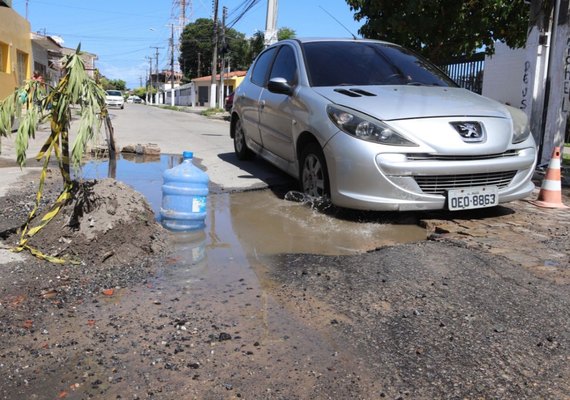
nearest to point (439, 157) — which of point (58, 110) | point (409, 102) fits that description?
point (409, 102)

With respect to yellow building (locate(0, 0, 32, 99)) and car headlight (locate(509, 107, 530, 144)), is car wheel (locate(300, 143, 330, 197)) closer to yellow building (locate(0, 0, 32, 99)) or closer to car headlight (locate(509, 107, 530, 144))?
car headlight (locate(509, 107, 530, 144))

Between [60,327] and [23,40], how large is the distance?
20845mm

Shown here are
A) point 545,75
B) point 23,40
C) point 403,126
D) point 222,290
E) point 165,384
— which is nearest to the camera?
point 165,384

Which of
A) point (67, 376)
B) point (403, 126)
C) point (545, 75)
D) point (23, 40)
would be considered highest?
point (23, 40)

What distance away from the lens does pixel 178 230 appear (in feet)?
15.2

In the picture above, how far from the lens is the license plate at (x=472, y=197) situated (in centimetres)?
464

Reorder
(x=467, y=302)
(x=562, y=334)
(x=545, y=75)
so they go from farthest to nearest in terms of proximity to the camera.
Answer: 1. (x=545, y=75)
2. (x=467, y=302)
3. (x=562, y=334)

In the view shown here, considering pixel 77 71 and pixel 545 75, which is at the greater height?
pixel 545 75

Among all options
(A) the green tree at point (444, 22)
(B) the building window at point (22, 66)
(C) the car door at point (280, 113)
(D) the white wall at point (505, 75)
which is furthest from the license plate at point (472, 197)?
(B) the building window at point (22, 66)

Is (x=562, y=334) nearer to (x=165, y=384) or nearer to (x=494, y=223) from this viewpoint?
(x=165, y=384)

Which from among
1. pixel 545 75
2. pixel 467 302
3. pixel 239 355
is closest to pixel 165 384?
pixel 239 355

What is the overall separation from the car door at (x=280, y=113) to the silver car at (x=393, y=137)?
32 mm

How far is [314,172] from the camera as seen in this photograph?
5.24 meters

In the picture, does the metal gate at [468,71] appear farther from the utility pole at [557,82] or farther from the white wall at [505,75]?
the utility pole at [557,82]
